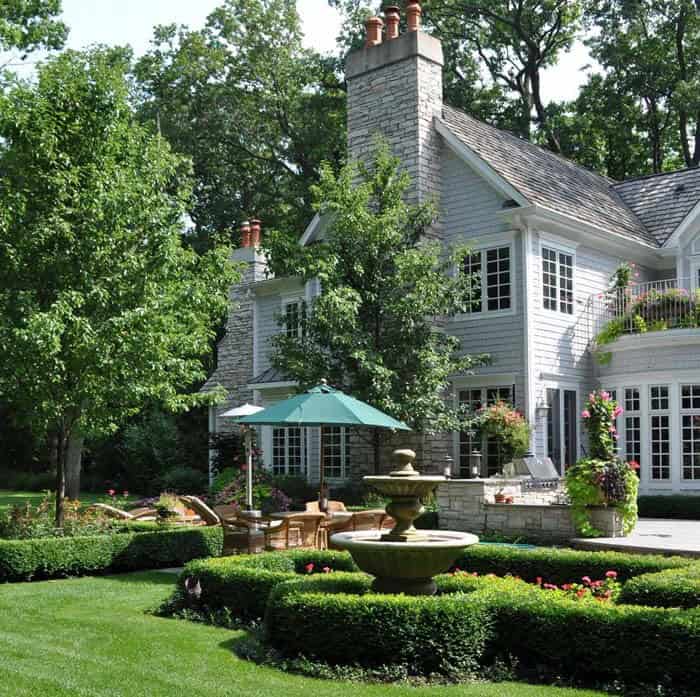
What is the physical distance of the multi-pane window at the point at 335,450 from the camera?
896 inches

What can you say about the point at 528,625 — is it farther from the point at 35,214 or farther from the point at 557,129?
the point at 557,129

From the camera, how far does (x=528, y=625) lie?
7754 mm

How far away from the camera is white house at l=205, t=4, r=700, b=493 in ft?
62.9

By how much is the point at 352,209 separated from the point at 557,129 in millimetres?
19477

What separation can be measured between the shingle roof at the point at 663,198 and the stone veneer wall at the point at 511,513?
10.2 m

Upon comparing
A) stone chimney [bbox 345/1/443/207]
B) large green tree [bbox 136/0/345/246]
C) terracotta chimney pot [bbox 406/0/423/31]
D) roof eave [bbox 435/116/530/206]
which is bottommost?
roof eave [bbox 435/116/530/206]

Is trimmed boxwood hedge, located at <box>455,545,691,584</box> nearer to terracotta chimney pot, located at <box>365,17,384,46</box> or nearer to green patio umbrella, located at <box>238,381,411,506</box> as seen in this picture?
green patio umbrella, located at <box>238,381,411,506</box>

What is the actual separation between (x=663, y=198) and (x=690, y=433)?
345 inches

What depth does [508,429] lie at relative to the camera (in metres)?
18.3

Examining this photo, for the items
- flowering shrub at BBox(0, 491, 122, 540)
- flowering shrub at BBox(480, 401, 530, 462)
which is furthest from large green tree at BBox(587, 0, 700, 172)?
flowering shrub at BBox(0, 491, 122, 540)

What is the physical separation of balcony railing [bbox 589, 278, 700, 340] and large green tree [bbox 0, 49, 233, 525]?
31.9ft

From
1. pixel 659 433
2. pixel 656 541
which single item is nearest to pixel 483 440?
pixel 659 433

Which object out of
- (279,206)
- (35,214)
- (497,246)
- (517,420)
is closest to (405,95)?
(497,246)

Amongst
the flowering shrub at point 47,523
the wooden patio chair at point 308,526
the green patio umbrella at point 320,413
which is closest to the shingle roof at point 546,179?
the green patio umbrella at point 320,413
